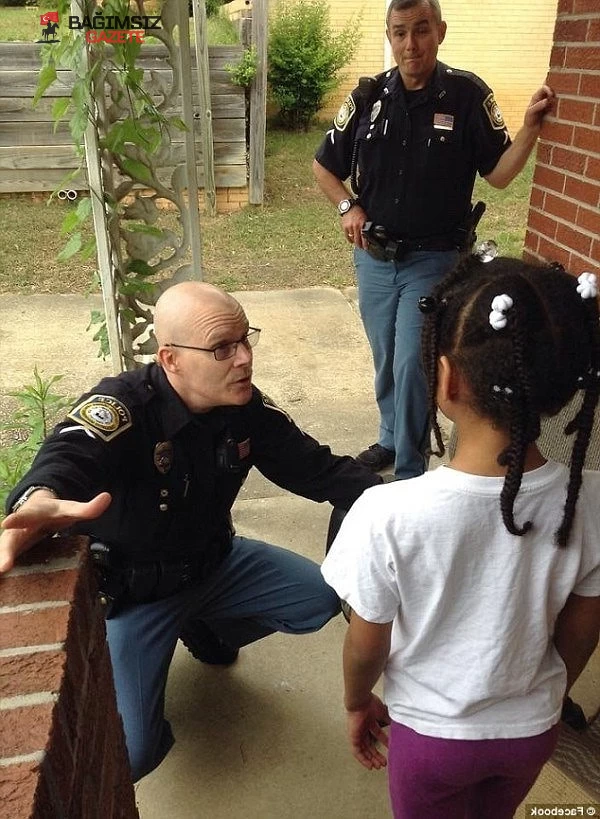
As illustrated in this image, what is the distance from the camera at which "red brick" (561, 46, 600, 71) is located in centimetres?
246

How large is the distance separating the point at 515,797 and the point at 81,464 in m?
1.13

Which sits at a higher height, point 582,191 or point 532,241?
point 582,191

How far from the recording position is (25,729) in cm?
94

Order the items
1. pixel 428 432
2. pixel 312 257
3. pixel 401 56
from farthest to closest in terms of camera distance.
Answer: pixel 312 257
pixel 428 432
pixel 401 56

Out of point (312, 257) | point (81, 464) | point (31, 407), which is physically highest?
point (81, 464)

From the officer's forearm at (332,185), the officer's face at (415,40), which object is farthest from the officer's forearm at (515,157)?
the officer's forearm at (332,185)

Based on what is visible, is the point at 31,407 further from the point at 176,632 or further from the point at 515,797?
the point at 515,797

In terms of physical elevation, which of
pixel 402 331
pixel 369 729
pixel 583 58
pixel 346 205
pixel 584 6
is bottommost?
pixel 369 729

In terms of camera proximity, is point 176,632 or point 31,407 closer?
point 176,632

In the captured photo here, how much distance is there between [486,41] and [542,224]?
385 inches

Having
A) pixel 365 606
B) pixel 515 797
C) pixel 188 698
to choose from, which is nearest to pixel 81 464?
pixel 365 606

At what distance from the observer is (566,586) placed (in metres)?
1.23

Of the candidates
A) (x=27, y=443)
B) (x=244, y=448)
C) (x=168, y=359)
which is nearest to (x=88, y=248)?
(x=27, y=443)

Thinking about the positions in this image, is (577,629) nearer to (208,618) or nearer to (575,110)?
(208,618)
